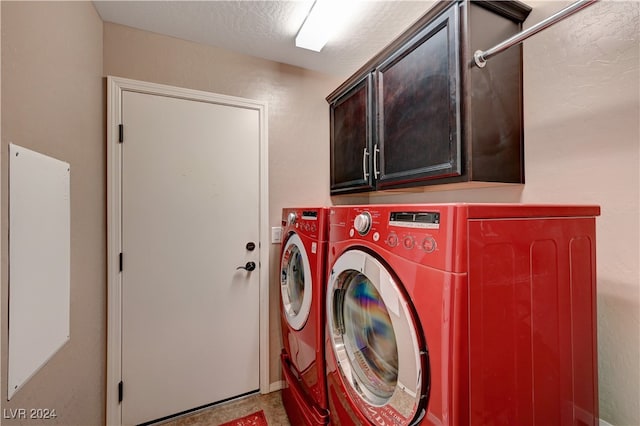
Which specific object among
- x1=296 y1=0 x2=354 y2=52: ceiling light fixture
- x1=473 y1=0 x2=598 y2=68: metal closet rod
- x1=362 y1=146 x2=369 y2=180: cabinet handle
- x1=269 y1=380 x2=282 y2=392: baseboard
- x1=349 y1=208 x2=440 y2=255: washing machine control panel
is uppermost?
x1=296 y1=0 x2=354 y2=52: ceiling light fixture

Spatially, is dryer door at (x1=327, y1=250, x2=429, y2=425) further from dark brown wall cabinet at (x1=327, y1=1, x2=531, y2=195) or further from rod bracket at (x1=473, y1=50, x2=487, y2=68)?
rod bracket at (x1=473, y1=50, x2=487, y2=68)

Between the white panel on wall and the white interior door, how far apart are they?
524mm

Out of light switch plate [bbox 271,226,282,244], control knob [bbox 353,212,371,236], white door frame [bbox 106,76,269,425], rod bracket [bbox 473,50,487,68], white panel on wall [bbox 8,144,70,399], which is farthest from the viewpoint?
light switch plate [bbox 271,226,282,244]

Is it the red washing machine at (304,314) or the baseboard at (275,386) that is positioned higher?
the red washing machine at (304,314)

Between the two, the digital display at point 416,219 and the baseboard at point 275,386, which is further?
the baseboard at point 275,386

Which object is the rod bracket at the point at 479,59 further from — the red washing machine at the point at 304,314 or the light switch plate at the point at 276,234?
the light switch plate at the point at 276,234

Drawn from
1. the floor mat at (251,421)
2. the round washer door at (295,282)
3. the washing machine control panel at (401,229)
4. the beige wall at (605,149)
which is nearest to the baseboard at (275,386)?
the floor mat at (251,421)

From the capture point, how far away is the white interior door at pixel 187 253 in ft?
5.40

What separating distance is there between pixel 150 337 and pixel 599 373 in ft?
7.37

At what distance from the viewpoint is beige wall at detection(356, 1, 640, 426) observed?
915 millimetres

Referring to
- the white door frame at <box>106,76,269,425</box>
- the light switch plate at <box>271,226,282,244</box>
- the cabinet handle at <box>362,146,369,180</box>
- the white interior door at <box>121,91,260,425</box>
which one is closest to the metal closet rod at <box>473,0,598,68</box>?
the cabinet handle at <box>362,146,369,180</box>

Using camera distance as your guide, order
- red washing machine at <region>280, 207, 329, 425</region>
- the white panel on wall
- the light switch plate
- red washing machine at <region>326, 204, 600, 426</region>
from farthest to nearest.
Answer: the light switch plate → red washing machine at <region>280, 207, 329, 425</region> → the white panel on wall → red washing machine at <region>326, 204, 600, 426</region>

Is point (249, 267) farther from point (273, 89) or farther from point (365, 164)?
point (273, 89)

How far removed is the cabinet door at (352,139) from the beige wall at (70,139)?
4.97ft
